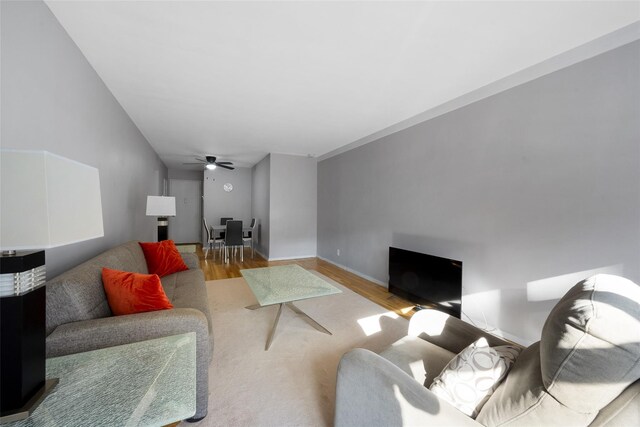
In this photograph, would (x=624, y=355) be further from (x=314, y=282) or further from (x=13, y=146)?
(x=13, y=146)

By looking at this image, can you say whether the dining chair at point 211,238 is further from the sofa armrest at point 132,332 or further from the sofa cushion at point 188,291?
the sofa armrest at point 132,332

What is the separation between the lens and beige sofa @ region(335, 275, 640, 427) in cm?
60

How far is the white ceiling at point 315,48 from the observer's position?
1.51 metres

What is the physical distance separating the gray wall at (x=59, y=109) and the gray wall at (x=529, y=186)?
3.51 meters

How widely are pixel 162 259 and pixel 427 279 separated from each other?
3207 mm

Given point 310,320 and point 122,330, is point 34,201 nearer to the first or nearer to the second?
point 122,330

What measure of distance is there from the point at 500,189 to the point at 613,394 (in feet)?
7.02

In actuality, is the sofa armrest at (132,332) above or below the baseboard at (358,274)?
above

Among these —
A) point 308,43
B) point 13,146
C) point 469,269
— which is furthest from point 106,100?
point 469,269

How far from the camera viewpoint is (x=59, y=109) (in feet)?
5.14

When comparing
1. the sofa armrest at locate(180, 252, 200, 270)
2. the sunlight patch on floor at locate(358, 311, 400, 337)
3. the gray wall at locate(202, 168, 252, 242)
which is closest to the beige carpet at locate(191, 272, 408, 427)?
the sunlight patch on floor at locate(358, 311, 400, 337)

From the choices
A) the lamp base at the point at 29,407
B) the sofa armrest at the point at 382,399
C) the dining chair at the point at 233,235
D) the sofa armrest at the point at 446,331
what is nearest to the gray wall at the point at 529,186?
the sofa armrest at the point at 446,331

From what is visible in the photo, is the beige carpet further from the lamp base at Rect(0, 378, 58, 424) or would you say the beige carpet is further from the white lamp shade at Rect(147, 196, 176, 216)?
the white lamp shade at Rect(147, 196, 176, 216)

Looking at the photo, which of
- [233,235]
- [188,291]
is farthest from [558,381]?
[233,235]
